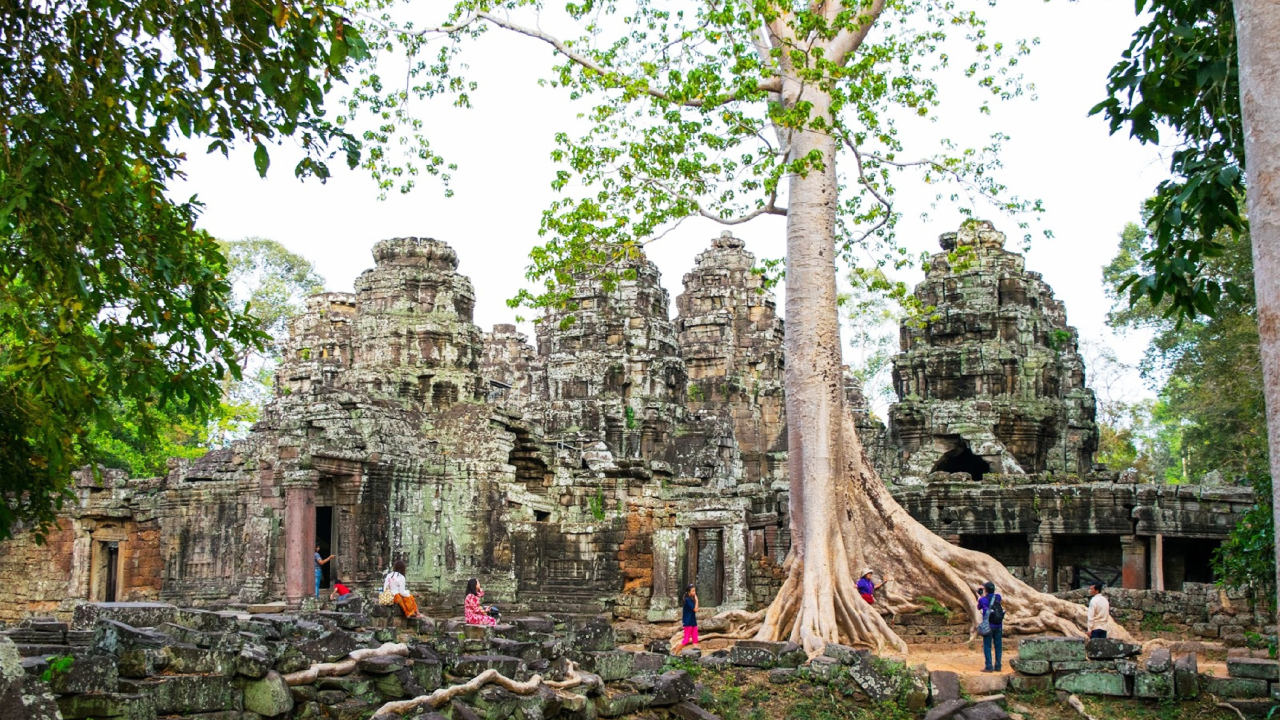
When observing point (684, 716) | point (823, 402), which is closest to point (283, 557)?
point (823, 402)

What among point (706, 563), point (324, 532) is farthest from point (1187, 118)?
point (324, 532)

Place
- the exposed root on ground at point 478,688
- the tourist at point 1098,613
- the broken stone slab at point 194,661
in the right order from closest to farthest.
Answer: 1. the broken stone slab at point 194,661
2. the exposed root on ground at point 478,688
3. the tourist at point 1098,613

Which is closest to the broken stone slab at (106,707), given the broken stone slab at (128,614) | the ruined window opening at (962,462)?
the broken stone slab at (128,614)

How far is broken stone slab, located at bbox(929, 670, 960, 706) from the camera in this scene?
1038 centimetres

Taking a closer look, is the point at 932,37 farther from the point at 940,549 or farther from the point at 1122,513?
the point at 1122,513

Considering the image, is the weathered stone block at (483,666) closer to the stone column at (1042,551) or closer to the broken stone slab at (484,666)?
the broken stone slab at (484,666)

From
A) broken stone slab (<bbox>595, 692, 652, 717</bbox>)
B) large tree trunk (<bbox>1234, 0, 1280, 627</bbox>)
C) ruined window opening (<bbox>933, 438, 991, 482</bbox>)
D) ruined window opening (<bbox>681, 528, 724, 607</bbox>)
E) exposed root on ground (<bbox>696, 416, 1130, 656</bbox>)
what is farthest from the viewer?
ruined window opening (<bbox>933, 438, 991, 482</bbox>)

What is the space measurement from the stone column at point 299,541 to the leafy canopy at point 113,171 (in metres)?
8.72

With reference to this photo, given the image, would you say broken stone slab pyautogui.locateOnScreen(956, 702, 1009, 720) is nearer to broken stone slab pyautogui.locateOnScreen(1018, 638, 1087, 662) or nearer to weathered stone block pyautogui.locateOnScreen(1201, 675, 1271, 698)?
broken stone slab pyautogui.locateOnScreen(1018, 638, 1087, 662)

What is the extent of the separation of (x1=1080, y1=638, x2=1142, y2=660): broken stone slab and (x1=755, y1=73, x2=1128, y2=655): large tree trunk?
8.09ft

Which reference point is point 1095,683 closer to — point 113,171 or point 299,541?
point 113,171

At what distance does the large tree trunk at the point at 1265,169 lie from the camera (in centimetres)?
601

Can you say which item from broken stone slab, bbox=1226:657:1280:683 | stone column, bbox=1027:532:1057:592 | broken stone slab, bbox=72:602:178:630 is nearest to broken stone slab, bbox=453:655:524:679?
broken stone slab, bbox=72:602:178:630

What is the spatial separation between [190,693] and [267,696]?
482mm
